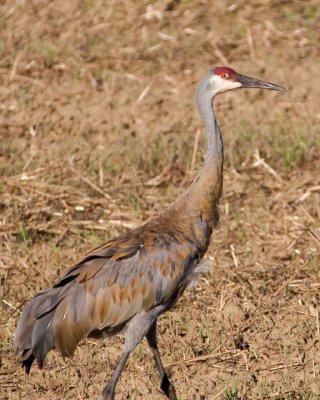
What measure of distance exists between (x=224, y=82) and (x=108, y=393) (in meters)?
1.98

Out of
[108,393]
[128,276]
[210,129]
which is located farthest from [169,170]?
[108,393]

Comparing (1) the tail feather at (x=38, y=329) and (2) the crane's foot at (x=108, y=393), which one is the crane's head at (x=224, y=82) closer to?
Result: (1) the tail feather at (x=38, y=329)

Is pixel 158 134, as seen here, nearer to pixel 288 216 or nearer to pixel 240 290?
pixel 288 216

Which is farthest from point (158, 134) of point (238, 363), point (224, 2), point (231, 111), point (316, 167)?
point (238, 363)

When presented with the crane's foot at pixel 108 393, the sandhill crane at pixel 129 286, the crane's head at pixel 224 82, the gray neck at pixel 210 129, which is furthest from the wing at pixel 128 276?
the crane's head at pixel 224 82

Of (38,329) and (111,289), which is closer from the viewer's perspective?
(38,329)

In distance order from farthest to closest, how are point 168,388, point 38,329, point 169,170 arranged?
point 169,170 < point 168,388 < point 38,329

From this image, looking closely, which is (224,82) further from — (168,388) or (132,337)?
(168,388)

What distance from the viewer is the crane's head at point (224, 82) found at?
6.46 metres

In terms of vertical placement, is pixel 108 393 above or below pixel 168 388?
above

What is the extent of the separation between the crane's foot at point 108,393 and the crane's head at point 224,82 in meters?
1.82

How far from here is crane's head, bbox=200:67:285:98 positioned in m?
6.46

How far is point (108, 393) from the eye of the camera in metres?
5.72

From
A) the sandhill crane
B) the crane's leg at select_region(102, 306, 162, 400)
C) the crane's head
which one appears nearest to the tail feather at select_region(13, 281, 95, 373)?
the sandhill crane
